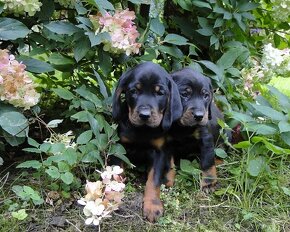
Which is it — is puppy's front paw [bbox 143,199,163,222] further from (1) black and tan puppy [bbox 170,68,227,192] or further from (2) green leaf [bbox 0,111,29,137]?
(2) green leaf [bbox 0,111,29,137]

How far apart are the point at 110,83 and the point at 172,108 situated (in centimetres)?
83

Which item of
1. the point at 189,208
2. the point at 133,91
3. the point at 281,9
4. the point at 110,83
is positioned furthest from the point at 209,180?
the point at 281,9

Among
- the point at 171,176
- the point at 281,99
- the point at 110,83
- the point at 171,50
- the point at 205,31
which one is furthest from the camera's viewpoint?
the point at 205,31

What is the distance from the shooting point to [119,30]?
2852 mm

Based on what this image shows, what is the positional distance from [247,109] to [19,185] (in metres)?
1.70

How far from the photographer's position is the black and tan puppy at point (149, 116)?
2.75 m

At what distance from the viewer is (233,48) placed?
3.72 m

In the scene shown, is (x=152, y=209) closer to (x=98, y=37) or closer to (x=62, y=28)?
(x=98, y=37)

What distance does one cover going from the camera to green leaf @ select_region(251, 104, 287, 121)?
10.1 ft

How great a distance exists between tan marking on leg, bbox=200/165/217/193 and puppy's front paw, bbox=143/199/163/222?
351 mm

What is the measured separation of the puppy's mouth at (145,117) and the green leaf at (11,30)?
2.33 feet

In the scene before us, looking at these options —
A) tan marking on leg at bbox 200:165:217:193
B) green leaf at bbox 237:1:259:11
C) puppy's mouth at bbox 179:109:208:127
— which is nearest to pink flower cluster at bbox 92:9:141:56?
puppy's mouth at bbox 179:109:208:127

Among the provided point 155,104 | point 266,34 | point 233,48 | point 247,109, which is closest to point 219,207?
point 155,104

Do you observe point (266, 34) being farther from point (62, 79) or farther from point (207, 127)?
point (62, 79)
